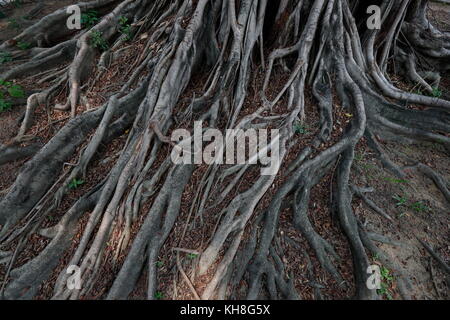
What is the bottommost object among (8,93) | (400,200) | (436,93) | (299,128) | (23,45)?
(400,200)

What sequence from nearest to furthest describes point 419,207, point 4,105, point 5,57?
point 419,207 < point 4,105 < point 5,57

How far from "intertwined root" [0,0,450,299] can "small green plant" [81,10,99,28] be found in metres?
0.34

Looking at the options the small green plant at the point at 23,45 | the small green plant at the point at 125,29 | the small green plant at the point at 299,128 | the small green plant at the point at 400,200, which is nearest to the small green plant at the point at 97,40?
the small green plant at the point at 125,29

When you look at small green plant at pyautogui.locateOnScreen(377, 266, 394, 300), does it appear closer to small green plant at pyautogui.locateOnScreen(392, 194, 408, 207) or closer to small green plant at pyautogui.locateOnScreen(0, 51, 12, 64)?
small green plant at pyautogui.locateOnScreen(392, 194, 408, 207)

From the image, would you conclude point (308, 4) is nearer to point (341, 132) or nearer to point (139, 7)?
point (341, 132)

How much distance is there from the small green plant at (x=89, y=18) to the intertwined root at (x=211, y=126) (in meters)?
0.34

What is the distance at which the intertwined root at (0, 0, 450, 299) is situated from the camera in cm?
229

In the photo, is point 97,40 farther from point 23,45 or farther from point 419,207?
point 419,207

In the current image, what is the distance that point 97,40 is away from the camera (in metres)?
3.63

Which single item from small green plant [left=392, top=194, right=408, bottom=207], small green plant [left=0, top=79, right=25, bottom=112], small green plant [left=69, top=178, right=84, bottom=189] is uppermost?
small green plant [left=0, top=79, right=25, bottom=112]

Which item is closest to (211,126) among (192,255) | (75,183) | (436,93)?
(192,255)

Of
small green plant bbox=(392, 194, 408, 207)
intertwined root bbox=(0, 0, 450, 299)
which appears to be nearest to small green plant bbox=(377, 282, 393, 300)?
intertwined root bbox=(0, 0, 450, 299)

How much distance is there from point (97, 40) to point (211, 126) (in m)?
2.21
